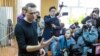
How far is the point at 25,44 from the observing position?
2689mm

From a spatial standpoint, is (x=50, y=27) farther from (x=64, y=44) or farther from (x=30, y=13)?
(x=30, y=13)

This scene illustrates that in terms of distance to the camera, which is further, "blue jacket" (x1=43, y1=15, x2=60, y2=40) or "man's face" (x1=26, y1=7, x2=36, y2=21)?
"blue jacket" (x1=43, y1=15, x2=60, y2=40)

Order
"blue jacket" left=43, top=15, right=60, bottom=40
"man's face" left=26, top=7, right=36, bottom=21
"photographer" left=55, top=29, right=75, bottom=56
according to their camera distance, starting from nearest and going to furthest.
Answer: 1. "man's face" left=26, top=7, right=36, bottom=21
2. "photographer" left=55, top=29, right=75, bottom=56
3. "blue jacket" left=43, top=15, right=60, bottom=40

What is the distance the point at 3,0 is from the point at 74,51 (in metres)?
2.70

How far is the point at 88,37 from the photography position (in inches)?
183

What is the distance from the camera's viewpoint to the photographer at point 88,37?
462cm

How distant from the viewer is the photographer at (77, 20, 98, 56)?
4.62 m

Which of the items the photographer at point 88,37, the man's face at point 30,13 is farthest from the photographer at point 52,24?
the man's face at point 30,13

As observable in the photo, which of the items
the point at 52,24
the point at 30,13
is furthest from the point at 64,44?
the point at 30,13

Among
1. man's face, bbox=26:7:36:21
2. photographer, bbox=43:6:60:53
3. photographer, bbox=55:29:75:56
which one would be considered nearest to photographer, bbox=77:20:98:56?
photographer, bbox=55:29:75:56

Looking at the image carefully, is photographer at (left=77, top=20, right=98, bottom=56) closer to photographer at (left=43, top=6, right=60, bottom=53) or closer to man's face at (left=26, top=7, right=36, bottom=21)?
photographer at (left=43, top=6, right=60, bottom=53)

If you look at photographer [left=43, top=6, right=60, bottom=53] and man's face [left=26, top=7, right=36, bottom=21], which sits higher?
man's face [left=26, top=7, right=36, bottom=21]

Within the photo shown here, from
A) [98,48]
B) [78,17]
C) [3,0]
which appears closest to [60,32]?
[98,48]

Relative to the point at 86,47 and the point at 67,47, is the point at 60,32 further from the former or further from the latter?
the point at 86,47
